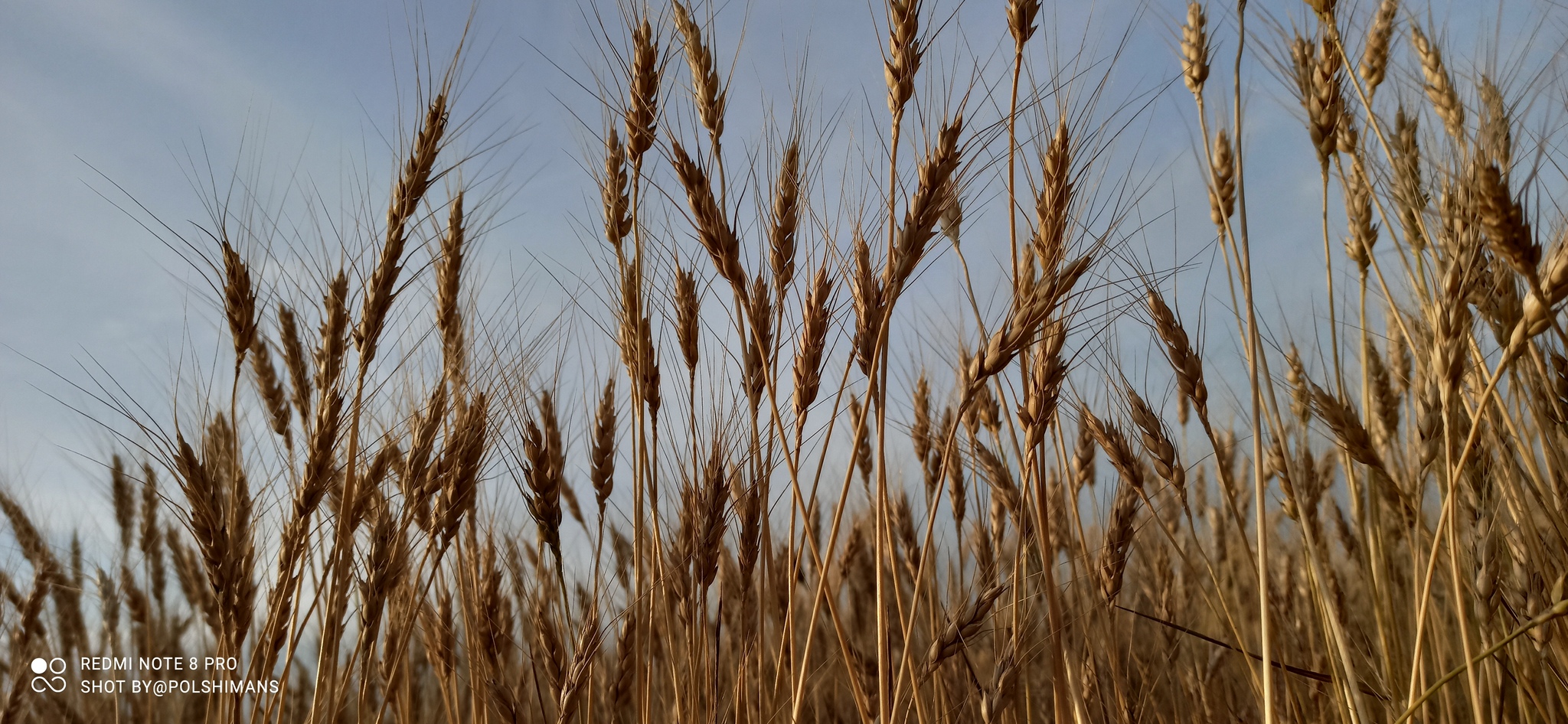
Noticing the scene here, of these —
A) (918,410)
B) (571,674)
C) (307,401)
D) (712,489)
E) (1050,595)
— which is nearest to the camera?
(1050,595)

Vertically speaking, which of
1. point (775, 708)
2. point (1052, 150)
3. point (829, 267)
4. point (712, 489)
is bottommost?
point (775, 708)

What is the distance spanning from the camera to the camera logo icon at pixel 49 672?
10.7ft

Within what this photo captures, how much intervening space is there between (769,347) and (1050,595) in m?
0.70

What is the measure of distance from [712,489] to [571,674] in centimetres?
46

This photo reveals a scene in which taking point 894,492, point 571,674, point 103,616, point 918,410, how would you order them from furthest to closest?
1. point 103,616
2. point 894,492
3. point 918,410
4. point 571,674

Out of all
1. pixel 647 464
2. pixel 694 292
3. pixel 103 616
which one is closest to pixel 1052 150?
pixel 694 292

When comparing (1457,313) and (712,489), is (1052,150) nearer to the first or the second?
(1457,313)

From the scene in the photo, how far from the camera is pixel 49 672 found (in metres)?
3.42

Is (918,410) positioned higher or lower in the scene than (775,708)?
higher

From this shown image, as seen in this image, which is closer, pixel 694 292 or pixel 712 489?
pixel 712 489

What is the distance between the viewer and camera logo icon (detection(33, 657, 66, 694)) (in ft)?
10.7

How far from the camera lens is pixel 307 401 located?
88.3 inches

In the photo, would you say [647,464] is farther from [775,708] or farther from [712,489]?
[775,708]

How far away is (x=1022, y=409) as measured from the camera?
5.38ft
